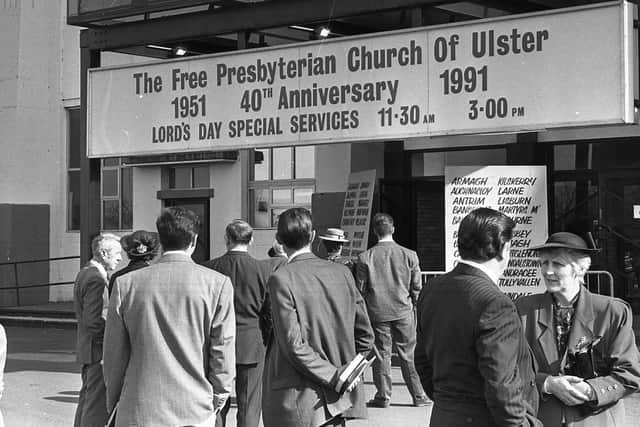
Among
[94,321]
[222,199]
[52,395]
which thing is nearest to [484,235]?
[94,321]

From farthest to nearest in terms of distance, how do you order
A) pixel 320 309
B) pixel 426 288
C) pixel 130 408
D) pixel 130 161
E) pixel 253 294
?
pixel 130 161 < pixel 253 294 < pixel 320 309 < pixel 130 408 < pixel 426 288

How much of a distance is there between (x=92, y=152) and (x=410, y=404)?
15.9 ft

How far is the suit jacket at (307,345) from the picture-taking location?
230 inches

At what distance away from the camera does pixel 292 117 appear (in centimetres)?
1142

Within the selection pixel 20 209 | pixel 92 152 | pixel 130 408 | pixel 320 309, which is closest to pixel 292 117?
pixel 92 152

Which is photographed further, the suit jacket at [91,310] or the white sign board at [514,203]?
the white sign board at [514,203]

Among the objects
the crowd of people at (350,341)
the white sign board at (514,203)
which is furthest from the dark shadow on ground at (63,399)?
the crowd of people at (350,341)

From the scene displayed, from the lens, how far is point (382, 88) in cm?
1084

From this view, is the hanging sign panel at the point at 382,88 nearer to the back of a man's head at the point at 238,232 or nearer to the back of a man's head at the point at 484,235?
the back of a man's head at the point at 238,232

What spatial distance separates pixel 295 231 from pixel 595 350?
1850 mm

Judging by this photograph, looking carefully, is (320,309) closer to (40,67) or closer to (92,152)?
(92,152)

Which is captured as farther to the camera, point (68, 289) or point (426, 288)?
point (68, 289)

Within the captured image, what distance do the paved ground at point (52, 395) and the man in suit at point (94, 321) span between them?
244 cm

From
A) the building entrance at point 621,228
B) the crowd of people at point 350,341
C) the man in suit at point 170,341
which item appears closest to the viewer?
the crowd of people at point 350,341
